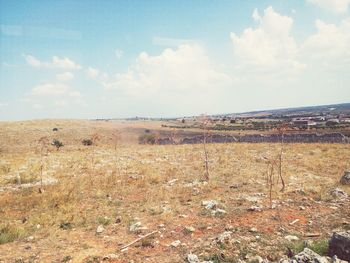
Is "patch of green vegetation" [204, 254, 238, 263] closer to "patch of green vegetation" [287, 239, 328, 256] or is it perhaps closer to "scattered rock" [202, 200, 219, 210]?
"patch of green vegetation" [287, 239, 328, 256]

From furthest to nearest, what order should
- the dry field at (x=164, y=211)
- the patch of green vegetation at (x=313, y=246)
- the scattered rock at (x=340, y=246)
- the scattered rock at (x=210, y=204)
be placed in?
the scattered rock at (x=210, y=204) → the dry field at (x=164, y=211) → the patch of green vegetation at (x=313, y=246) → the scattered rock at (x=340, y=246)

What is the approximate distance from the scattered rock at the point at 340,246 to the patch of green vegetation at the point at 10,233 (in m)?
8.70

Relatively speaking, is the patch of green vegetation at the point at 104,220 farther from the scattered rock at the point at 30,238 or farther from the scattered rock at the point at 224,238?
the scattered rock at the point at 224,238

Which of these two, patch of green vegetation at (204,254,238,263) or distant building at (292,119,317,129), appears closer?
patch of green vegetation at (204,254,238,263)

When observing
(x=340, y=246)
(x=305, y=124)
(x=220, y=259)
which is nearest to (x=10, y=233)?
(x=220, y=259)

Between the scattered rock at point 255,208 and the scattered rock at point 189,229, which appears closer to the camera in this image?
the scattered rock at point 189,229

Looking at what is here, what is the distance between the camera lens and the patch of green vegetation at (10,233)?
9531mm

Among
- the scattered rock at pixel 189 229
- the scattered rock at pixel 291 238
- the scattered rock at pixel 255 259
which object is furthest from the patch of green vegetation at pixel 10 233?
the scattered rock at pixel 291 238

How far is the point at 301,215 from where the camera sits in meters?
10.5

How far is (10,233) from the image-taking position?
982 centimetres

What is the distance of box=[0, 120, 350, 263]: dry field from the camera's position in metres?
Answer: 8.43

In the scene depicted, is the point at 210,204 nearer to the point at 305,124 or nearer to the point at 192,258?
the point at 192,258

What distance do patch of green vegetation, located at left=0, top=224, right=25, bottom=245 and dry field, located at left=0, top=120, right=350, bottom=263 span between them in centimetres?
3

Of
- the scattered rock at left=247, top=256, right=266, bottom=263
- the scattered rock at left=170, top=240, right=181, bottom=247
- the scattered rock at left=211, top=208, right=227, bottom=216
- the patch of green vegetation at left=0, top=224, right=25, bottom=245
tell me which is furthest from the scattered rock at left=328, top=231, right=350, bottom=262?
the patch of green vegetation at left=0, top=224, right=25, bottom=245
